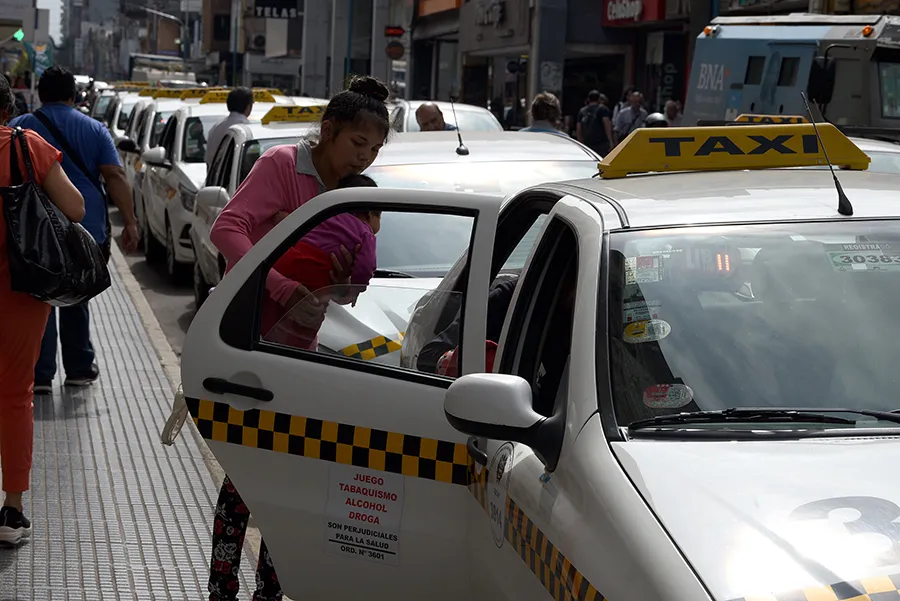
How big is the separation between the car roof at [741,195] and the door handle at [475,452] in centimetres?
65

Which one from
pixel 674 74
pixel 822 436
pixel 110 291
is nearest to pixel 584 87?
pixel 674 74

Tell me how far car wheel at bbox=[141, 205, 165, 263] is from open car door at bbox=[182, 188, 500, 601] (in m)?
12.1

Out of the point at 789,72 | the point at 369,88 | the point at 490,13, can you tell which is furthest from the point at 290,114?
the point at 490,13

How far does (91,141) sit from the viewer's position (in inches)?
330

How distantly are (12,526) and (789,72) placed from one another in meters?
15.5

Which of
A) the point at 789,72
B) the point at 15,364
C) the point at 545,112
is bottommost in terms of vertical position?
the point at 15,364

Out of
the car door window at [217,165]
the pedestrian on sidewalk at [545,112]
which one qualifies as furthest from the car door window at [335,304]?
the pedestrian on sidewalk at [545,112]

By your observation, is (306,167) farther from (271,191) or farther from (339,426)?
(339,426)

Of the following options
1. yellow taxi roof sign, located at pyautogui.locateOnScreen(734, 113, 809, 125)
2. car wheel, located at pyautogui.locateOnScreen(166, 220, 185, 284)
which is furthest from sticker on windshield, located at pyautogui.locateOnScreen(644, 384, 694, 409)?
car wheel, located at pyautogui.locateOnScreen(166, 220, 185, 284)

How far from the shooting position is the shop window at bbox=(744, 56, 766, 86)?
20.0 metres

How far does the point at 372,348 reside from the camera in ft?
13.7

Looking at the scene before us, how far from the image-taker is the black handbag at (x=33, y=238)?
18.3 feet

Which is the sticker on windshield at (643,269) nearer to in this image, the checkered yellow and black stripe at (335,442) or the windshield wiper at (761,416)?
the windshield wiper at (761,416)

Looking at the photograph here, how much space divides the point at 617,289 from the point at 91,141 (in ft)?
18.6
